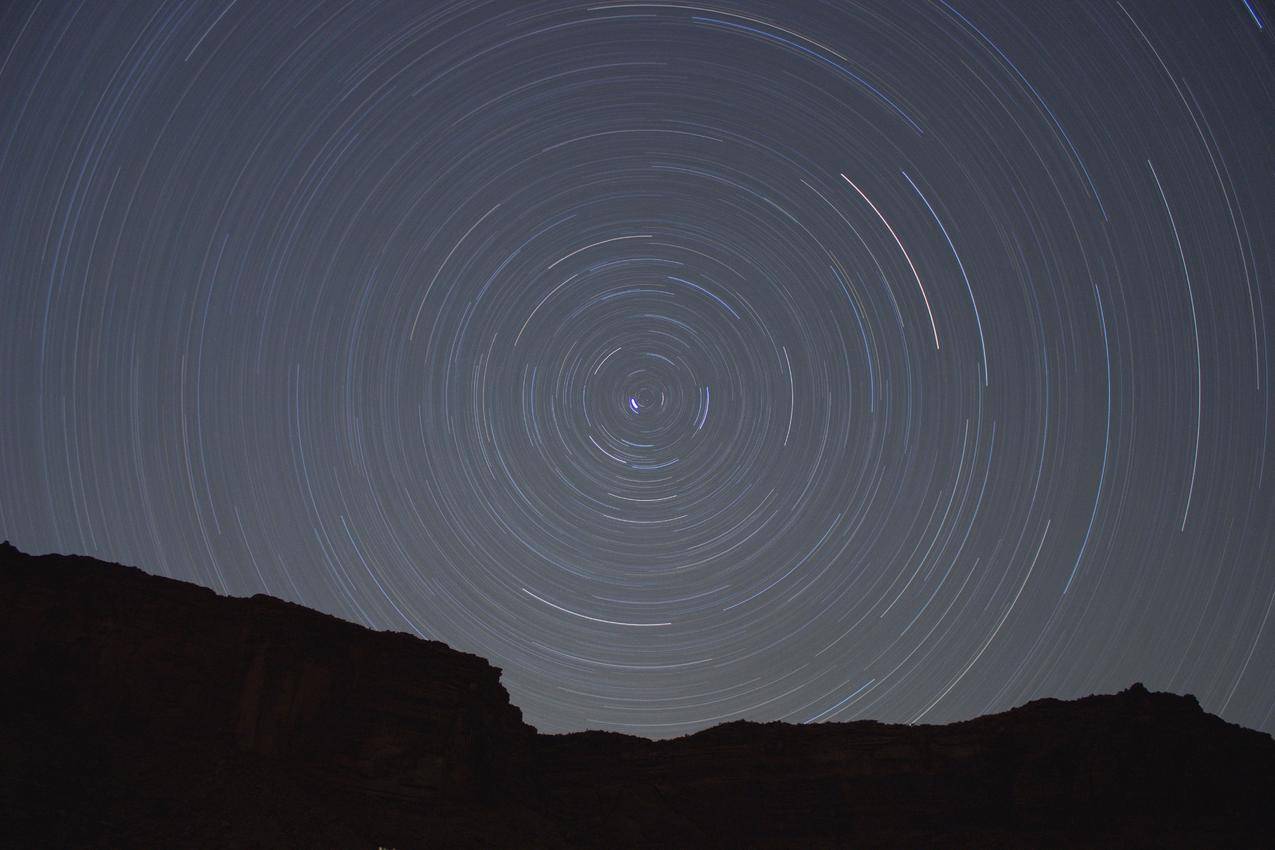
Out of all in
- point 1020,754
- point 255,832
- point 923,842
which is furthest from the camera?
point 1020,754

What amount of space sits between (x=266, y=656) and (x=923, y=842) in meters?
22.8

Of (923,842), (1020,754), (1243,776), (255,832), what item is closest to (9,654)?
(255,832)

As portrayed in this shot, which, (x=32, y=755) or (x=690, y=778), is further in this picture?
(x=690, y=778)

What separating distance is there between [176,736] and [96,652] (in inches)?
139

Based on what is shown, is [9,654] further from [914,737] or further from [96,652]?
[914,737]

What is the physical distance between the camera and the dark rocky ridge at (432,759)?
20484 mm

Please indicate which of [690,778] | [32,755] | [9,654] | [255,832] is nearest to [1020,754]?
[690,778]

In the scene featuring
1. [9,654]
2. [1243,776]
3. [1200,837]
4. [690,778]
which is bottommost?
[1200,837]

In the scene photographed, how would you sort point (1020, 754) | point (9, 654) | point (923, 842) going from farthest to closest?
point (1020, 754) → point (923, 842) → point (9, 654)

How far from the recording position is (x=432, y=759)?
2636cm

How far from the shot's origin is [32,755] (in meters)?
19.5

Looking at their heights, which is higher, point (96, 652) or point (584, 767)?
point (96, 652)

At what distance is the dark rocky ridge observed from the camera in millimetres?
20484

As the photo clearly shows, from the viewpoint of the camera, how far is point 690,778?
31.3 meters
